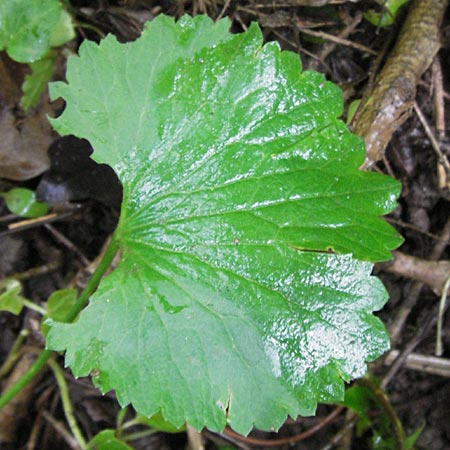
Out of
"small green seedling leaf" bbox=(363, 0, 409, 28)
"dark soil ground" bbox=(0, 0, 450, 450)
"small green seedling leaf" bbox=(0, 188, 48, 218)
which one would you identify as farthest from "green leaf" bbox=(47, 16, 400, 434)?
"small green seedling leaf" bbox=(363, 0, 409, 28)

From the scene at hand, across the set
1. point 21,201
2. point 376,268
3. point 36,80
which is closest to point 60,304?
point 21,201

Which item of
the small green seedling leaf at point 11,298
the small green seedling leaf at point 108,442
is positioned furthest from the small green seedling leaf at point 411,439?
the small green seedling leaf at point 11,298

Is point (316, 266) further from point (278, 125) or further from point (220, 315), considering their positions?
point (278, 125)

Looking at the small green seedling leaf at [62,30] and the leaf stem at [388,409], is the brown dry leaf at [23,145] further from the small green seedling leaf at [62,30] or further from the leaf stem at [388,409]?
the leaf stem at [388,409]

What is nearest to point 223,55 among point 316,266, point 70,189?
point 316,266

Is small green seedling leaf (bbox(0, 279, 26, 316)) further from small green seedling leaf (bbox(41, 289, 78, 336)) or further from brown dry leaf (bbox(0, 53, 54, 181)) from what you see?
brown dry leaf (bbox(0, 53, 54, 181))

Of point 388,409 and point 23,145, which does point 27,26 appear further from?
point 388,409
